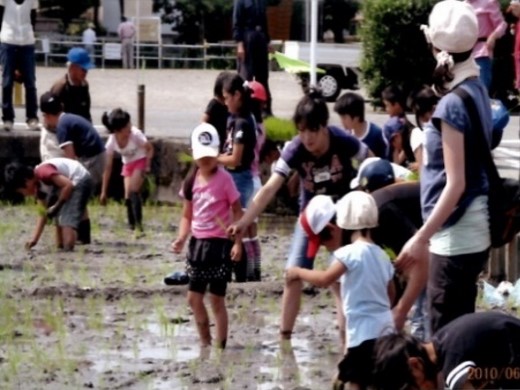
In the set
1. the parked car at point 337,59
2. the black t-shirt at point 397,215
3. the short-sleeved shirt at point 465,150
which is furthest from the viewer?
the parked car at point 337,59

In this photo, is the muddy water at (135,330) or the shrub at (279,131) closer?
the muddy water at (135,330)

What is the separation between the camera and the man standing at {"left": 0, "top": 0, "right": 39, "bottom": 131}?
16141mm

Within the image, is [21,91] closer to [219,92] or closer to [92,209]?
[92,209]

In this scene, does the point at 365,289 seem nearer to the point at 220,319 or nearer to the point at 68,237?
the point at 220,319

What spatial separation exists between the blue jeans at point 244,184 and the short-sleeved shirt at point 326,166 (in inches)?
91.3

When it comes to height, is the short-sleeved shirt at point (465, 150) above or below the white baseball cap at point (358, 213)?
above

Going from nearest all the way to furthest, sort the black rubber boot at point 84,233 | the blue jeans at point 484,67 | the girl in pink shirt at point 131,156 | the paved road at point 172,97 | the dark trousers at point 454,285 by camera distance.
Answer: the dark trousers at point 454,285
the blue jeans at point 484,67
the black rubber boot at point 84,233
the girl in pink shirt at point 131,156
the paved road at point 172,97

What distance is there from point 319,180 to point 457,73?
221 cm

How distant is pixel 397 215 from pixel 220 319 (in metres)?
1.32

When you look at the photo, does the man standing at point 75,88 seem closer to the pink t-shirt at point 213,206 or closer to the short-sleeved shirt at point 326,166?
the pink t-shirt at point 213,206

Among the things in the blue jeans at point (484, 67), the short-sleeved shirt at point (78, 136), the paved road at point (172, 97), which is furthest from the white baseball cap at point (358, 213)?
the paved road at point (172, 97)

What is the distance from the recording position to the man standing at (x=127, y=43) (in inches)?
1411

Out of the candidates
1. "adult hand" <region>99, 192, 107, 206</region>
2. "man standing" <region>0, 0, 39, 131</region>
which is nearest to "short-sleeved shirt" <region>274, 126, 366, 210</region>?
"adult hand" <region>99, 192, 107, 206</region>

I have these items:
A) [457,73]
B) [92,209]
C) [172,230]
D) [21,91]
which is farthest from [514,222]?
[21,91]
